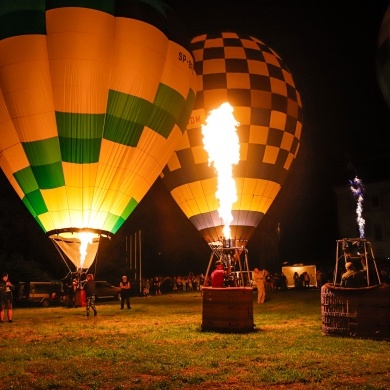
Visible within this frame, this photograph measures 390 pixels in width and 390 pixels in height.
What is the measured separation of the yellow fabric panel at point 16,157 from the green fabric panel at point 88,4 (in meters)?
3.48

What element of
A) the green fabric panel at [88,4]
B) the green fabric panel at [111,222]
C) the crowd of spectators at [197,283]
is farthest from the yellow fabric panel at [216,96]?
the crowd of spectators at [197,283]

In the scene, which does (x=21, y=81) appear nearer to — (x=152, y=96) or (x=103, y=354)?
(x=152, y=96)

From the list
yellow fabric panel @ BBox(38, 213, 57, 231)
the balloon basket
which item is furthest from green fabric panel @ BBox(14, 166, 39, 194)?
the balloon basket

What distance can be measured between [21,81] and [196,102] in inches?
250

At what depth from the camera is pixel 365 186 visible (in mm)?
46406

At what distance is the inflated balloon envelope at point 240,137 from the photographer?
1666 centimetres

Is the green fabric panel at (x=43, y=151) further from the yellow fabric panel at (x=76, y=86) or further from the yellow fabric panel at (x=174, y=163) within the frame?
the yellow fabric panel at (x=174, y=163)

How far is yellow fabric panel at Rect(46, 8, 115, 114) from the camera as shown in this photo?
39.8 feet

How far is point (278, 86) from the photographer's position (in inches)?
679

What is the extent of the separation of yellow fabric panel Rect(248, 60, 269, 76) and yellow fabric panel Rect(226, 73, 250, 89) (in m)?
0.34

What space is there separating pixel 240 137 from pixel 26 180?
7016 mm

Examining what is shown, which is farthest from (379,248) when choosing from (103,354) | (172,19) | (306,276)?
(103,354)

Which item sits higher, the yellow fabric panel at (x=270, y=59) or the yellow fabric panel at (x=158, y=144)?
the yellow fabric panel at (x=270, y=59)

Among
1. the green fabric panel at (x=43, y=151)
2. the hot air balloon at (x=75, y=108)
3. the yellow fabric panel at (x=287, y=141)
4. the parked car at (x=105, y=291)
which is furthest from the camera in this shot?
the parked car at (x=105, y=291)
